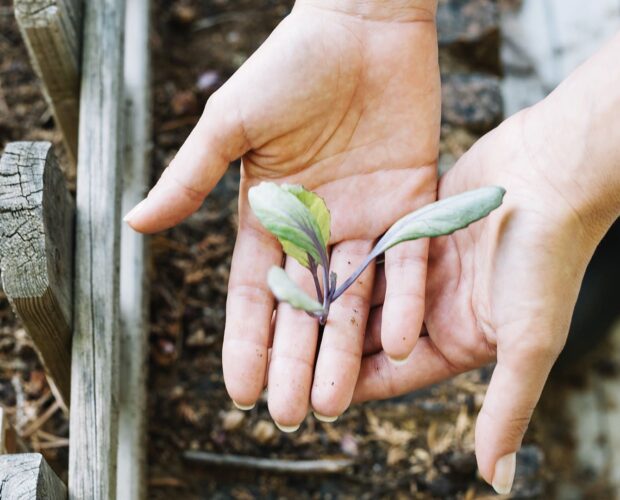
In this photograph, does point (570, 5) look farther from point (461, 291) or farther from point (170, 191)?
point (170, 191)

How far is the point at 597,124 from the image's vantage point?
4.43 feet

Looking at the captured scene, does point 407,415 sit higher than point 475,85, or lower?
lower

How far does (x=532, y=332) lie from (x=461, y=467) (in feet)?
2.50

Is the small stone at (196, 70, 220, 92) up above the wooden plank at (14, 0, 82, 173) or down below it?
below

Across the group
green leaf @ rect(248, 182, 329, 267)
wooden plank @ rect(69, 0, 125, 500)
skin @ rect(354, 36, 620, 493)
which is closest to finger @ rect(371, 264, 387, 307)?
skin @ rect(354, 36, 620, 493)

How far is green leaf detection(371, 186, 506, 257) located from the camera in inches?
46.1

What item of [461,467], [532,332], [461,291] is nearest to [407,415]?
[461,467]

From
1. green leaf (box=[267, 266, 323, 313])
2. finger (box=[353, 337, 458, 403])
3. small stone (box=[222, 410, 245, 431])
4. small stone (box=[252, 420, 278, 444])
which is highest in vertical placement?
green leaf (box=[267, 266, 323, 313])

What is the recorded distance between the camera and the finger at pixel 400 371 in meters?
1.41

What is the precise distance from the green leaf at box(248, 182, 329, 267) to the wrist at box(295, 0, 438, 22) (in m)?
0.52

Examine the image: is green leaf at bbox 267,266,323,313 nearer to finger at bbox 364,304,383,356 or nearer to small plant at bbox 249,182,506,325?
small plant at bbox 249,182,506,325

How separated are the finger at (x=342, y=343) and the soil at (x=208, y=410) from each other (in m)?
0.58

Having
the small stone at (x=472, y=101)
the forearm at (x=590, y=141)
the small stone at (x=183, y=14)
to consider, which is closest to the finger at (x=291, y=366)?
the forearm at (x=590, y=141)

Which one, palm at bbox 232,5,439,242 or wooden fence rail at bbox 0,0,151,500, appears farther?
palm at bbox 232,5,439,242
